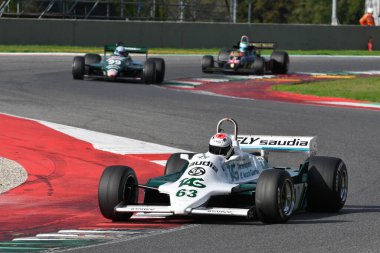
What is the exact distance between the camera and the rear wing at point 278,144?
1268 centimetres

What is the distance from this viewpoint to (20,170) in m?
15.2

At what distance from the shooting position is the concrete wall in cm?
4759

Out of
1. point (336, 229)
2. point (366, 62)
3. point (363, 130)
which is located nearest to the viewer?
point (336, 229)

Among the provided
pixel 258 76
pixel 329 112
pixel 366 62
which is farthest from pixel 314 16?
pixel 329 112

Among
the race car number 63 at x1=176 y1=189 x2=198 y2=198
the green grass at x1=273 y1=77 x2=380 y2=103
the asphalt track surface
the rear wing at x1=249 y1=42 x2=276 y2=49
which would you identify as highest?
the rear wing at x1=249 y1=42 x2=276 y2=49

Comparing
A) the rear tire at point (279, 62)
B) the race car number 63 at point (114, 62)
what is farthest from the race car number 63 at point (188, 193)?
the rear tire at point (279, 62)

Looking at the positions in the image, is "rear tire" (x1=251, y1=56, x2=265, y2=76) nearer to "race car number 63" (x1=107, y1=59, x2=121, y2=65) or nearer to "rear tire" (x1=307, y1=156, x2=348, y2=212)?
"race car number 63" (x1=107, y1=59, x2=121, y2=65)

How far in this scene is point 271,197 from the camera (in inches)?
428

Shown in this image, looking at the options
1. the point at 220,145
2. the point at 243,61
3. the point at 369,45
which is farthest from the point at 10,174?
the point at 369,45

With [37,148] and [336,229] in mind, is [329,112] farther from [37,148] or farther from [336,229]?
[336,229]

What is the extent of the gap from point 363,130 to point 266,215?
33.6ft

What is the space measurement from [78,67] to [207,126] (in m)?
12.1

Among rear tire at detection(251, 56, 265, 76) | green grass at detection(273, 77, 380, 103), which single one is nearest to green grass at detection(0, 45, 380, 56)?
rear tire at detection(251, 56, 265, 76)

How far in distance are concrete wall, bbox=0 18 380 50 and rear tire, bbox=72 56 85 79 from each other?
14.5m
